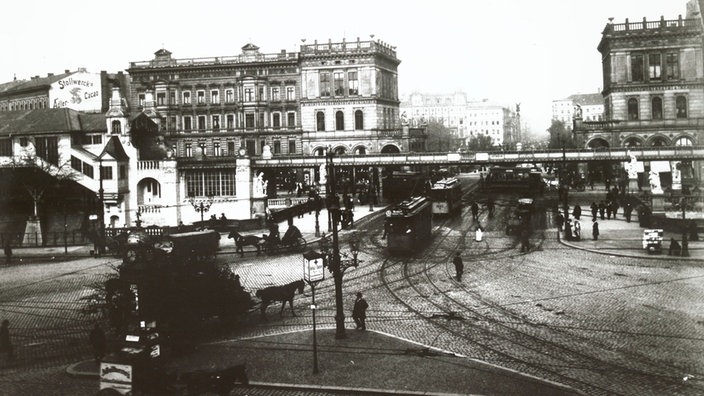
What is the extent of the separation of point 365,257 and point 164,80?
204ft

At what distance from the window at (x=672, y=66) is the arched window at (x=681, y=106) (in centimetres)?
249

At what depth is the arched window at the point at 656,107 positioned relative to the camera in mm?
70250

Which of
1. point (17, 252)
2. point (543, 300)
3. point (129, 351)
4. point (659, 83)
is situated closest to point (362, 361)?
point (129, 351)

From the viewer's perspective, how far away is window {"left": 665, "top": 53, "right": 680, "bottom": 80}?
67.3 meters

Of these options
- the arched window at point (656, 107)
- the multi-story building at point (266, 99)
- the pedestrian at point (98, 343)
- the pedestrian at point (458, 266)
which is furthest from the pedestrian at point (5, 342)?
the arched window at point (656, 107)

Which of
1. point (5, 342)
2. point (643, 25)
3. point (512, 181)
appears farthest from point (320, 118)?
point (5, 342)

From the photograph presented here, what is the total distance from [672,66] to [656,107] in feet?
15.0

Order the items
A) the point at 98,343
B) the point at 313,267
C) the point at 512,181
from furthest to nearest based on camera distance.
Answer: the point at 512,181 < the point at 313,267 < the point at 98,343

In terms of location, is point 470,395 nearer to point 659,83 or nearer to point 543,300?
point 543,300

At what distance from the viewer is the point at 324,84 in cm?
8631

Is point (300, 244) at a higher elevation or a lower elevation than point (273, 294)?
higher

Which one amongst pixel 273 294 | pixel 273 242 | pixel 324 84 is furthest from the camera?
pixel 324 84

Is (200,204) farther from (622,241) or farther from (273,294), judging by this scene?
(622,241)

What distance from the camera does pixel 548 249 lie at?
37125 mm
